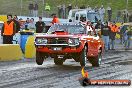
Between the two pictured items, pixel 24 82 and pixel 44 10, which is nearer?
pixel 24 82

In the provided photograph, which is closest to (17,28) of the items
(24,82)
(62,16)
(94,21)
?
(24,82)

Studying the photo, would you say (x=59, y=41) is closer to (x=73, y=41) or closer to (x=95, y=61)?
(x=73, y=41)

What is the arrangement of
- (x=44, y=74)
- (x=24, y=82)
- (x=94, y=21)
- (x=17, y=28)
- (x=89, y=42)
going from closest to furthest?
1. (x=24, y=82)
2. (x=44, y=74)
3. (x=89, y=42)
4. (x=17, y=28)
5. (x=94, y=21)

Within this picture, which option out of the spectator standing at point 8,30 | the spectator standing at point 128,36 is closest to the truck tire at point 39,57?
the spectator standing at point 8,30

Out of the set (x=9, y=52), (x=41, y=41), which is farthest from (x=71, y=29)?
(x=9, y=52)

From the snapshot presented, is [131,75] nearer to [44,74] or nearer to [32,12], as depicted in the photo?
[44,74]

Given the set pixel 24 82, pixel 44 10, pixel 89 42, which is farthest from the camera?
pixel 44 10

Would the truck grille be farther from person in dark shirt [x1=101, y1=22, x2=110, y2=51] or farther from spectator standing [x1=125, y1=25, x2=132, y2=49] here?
spectator standing [x1=125, y1=25, x2=132, y2=49]

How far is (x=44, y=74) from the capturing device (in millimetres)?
14320

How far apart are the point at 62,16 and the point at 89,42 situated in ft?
84.1

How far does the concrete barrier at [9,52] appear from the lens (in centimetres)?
1938

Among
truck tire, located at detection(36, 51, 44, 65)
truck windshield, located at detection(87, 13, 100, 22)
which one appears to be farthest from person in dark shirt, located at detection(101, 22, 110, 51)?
truck tire, located at detection(36, 51, 44, 65)

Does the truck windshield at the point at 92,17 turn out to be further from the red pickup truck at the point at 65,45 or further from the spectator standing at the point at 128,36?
the red pickup truck at the point at 65,45

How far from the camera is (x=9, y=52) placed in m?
19.6
